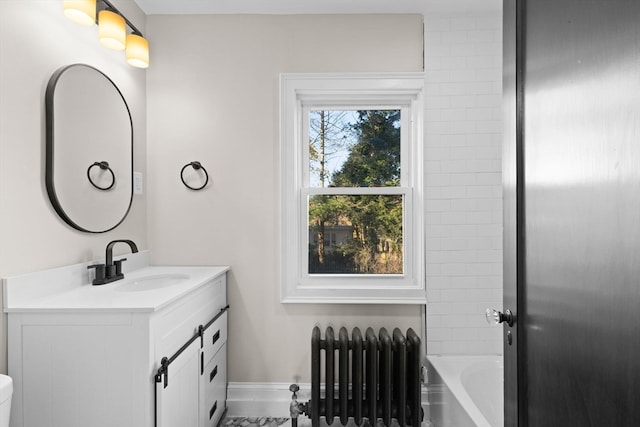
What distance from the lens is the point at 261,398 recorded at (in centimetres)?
216

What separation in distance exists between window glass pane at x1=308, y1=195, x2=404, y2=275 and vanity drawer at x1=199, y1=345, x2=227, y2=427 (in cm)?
80

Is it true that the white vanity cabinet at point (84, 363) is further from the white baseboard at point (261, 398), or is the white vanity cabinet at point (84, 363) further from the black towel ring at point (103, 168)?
the white baseboard at point (261, 398)

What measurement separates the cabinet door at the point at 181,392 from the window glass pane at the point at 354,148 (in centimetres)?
126

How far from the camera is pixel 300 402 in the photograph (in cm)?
209

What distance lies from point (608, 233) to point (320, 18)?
205 centimetres

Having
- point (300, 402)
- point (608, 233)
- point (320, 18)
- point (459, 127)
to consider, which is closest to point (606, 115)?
point (608, 233)

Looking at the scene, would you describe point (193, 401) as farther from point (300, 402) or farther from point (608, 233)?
point (608, 233)

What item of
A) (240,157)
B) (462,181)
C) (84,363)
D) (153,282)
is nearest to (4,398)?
(84,363)

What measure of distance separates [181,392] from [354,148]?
1.67 meters

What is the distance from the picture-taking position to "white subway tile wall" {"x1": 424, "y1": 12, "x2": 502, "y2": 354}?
2.14 m

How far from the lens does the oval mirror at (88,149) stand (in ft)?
4.77

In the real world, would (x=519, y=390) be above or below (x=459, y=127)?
below

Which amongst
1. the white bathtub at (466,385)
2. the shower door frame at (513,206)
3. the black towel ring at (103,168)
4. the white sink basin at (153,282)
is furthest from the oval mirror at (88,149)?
the white bathtub at (466,385)

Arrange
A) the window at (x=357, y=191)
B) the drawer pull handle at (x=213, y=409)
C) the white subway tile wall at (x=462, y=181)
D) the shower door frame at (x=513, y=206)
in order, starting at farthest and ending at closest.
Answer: the window at (x=357, y=191) → the white subway tile wall at (x=462, y=181) → the drawer pull handle at (x=213, y=409) → the shower door frame at (x=513, y=206)
